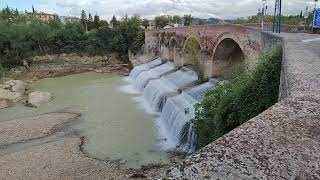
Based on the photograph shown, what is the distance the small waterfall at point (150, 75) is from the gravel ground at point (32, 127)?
986cm

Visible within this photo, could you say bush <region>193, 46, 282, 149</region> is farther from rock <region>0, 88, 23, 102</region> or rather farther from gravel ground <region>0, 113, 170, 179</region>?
rock <region>0, 88, 23, 102</region>

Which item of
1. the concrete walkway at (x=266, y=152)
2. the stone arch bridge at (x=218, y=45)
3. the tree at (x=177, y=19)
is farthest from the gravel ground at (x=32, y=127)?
the tree at (x=177, y=19)

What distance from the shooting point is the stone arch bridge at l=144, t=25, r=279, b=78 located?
18328 mm

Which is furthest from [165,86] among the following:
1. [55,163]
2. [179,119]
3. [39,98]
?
[55,163]

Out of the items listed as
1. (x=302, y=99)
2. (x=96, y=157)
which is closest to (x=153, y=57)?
(x=96, y=157)

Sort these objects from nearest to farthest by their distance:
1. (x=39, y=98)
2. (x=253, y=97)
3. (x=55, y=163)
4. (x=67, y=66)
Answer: (x=253, y=97) < (x=55, y=163) < (x=39, y=98) < (x=67, y=66)

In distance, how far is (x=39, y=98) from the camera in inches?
1174

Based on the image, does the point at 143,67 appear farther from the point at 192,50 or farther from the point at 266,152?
the point at 266,152

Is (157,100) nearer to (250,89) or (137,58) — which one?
(250,89)

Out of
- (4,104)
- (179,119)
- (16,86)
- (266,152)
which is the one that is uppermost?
(266,152)

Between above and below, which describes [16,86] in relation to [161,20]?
below

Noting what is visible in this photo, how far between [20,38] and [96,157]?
39.0m

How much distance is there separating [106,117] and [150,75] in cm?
1252

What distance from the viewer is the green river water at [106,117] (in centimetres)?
1670
